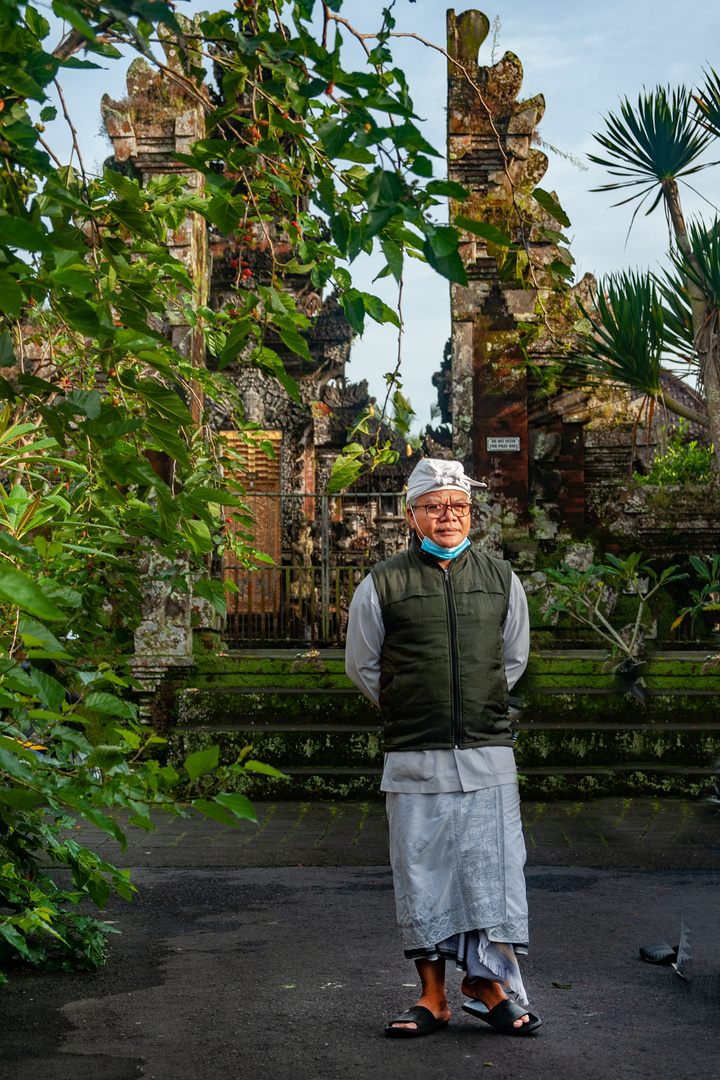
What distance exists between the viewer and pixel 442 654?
3865 mm

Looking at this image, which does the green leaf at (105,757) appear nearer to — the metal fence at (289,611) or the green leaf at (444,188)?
the green leaf at (444,188)

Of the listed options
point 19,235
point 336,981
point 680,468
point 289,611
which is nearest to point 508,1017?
point 336,981

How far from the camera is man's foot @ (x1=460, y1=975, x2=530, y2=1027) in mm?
3613

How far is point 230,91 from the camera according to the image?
2756mm

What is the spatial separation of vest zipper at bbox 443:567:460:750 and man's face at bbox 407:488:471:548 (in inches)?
5.1

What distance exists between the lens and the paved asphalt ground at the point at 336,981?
3289mm

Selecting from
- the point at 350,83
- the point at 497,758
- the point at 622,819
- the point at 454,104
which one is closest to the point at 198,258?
the point at 454,104

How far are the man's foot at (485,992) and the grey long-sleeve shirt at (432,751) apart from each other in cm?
65

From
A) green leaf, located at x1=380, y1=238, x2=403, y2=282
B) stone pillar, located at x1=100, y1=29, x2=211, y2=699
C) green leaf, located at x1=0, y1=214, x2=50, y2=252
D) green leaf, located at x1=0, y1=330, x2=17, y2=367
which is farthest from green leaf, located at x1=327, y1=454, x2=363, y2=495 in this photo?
stone pillar, located at x1=100, y1=29, x2=211, y2=699

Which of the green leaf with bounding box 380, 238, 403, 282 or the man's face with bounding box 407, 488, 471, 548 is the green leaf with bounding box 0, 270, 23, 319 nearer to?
the green leaf with bounding box 380, 238, 403, 282

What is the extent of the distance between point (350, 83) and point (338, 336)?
16688 millimetres

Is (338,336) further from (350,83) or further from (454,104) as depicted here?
(350,83)

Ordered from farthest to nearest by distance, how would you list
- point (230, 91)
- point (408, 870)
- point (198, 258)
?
1. point (198, 258)
2. point (408, 870)
3. point (230, 91)

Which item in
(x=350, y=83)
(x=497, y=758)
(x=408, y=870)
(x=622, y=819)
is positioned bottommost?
(x=622, y=819)
